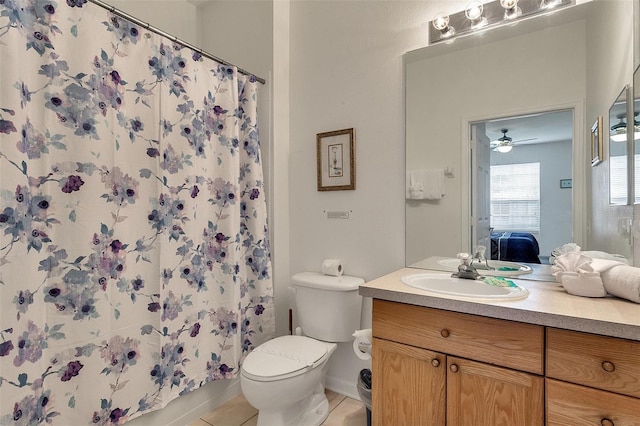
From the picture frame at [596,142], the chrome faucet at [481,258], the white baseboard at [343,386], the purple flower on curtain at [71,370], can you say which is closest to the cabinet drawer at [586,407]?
the chrome faucet at [481,258]

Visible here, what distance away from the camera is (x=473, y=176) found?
172cm

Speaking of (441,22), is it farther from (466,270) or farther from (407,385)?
(407,385)

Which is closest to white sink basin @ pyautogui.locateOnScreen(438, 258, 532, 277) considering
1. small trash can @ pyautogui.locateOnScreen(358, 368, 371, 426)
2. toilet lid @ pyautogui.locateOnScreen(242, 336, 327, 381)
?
small trash can @ pyautogui.locateOnScreen(358, 368, 371, 426)

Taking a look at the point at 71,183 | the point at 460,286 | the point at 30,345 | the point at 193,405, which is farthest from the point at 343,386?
the point at 71,183

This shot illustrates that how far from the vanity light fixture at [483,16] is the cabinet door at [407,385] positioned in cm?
157

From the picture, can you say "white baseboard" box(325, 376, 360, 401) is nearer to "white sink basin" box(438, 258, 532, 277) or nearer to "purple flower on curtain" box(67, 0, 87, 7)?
"white sink basin" box(438, 258, 532, 277)

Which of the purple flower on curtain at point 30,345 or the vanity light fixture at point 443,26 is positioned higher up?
the vanity light fixture at point 443,26

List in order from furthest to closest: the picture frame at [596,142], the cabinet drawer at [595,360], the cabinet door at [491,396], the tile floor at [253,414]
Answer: the tile floor at [253,414] < the picture frame at [596,142] < the cabinet door at [491,396] < the cabinet drawer at [595,360]

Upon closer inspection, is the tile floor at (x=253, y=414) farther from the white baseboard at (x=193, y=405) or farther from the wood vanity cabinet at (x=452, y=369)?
the wood vanity cabinet at (x=452, y=369)

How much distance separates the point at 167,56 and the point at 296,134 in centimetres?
92

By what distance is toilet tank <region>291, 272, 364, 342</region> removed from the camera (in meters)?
1.92

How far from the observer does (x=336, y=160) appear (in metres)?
2.13

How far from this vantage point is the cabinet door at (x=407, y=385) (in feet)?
4.17

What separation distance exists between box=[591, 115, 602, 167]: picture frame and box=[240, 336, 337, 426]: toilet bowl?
1.54 m
